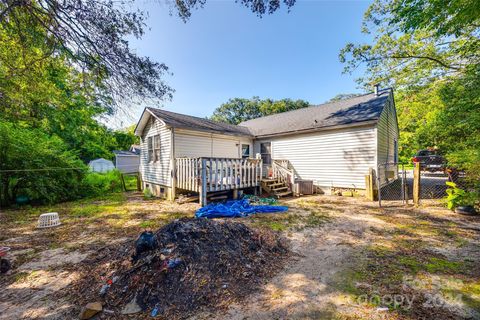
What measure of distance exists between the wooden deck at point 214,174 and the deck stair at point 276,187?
396 millimetres

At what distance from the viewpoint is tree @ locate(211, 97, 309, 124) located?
104 feet

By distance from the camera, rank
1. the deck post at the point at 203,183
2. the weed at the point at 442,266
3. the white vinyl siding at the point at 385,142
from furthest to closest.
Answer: the white vinyl siding at the point at 385,142 < the deck post at the point at 203,183 < the weed at the point at 442,266

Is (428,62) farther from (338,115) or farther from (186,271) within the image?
(186,271)

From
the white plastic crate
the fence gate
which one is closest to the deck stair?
the fence gate

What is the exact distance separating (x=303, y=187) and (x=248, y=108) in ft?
85.0

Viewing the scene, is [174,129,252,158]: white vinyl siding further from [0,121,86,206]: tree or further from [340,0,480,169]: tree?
[340,0,480,169]: tree

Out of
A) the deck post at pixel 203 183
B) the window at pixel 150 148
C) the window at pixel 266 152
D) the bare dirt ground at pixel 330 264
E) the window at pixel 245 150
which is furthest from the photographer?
the window at pixel 245 150

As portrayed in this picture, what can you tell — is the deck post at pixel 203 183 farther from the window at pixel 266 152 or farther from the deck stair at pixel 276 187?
the window at pixel 266 152

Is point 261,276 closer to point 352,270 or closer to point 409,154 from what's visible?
point 352,270

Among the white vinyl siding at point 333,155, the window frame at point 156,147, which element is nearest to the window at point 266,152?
the white vinyl siding at point 333,155

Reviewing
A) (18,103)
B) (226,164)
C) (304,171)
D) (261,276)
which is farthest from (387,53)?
(18,103)

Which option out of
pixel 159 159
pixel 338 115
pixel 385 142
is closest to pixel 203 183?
pixel 159 159

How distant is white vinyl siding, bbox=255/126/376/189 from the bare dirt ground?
294 cm

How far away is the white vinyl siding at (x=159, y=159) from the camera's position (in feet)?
30.2
